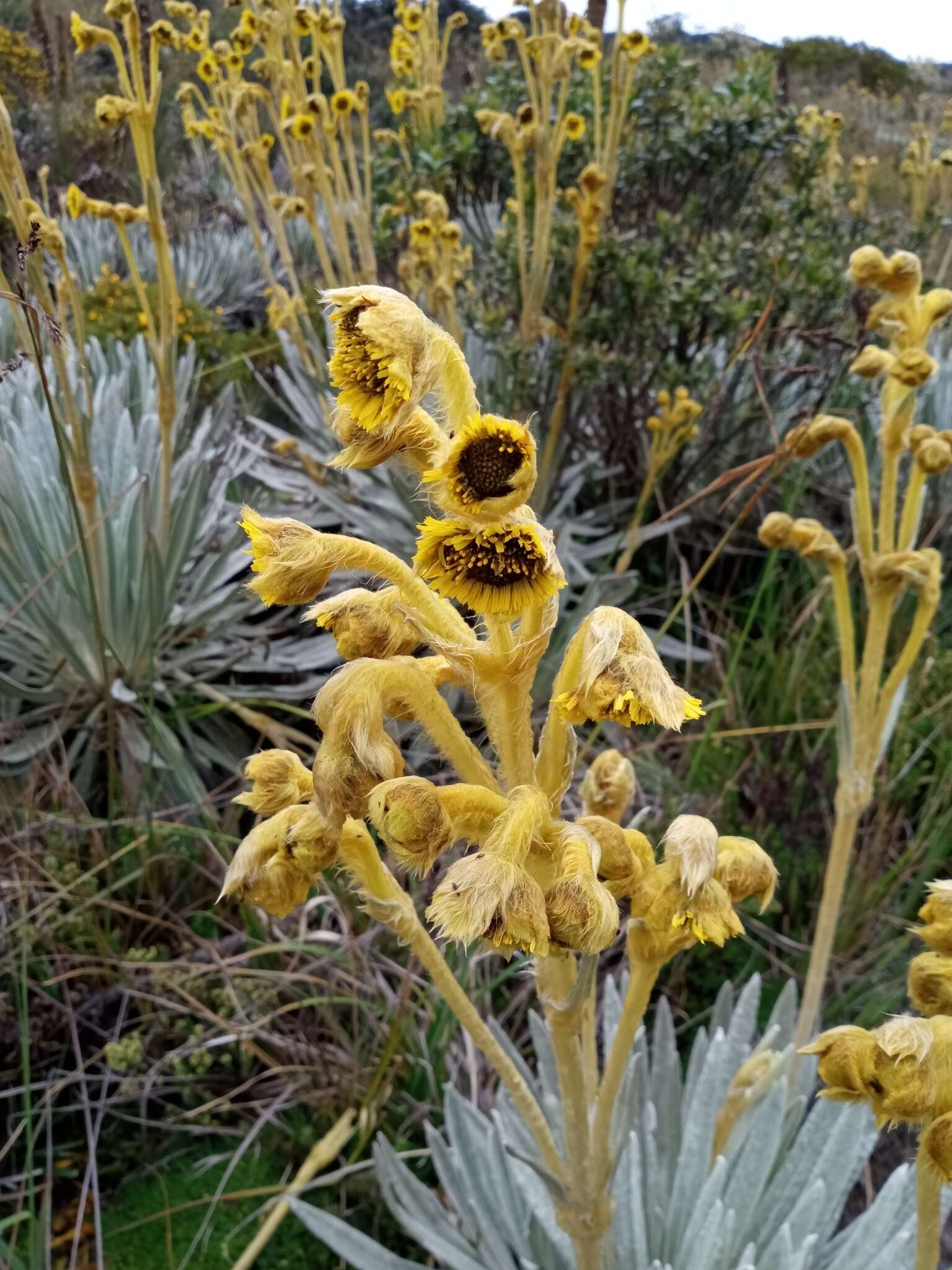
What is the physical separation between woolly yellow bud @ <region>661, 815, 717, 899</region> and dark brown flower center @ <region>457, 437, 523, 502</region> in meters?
0.36

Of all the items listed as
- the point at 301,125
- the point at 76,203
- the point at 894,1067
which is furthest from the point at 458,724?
the point at 301,125

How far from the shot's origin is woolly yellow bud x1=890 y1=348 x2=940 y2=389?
141 centimetres

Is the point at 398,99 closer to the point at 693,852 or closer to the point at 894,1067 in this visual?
the point at 693,852

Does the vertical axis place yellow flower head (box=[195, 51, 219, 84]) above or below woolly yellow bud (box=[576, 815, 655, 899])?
above

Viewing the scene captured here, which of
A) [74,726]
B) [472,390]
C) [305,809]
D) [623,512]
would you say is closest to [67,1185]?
[74,726]

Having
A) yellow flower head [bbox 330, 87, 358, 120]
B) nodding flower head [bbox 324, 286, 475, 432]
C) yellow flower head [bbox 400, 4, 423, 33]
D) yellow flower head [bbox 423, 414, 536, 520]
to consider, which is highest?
yellow flower head [bbox 400, 4, 423, 33]

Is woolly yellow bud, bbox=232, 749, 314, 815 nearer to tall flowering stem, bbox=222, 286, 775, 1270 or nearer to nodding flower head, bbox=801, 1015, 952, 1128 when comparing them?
tall flowering stem, bbox=222, 286, 775, 1270

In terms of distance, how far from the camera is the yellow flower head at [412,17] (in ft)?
13.2

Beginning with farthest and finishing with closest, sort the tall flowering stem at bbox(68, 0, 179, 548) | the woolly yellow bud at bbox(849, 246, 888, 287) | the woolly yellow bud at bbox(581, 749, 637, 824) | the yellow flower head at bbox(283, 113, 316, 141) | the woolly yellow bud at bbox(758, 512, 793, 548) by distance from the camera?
the yellow flower head at bbox(283, 113, 316, 141) → the tall flowering stem at bbox(68, 0, 179, 548) → the woolly yellow bud at bbox(758, 512, 793, 548) → the woolly yellow bud at bbox(849, 246, 888, 287) → the woolly yellow bud at bbox(581, 749, 637, 824)

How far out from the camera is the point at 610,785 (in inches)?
38.9

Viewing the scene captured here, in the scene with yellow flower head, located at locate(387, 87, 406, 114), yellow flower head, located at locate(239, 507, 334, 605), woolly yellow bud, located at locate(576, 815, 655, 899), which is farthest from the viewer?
yellow flower head, located at locate(387, 87, 406, 114)

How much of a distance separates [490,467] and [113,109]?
2.23 m

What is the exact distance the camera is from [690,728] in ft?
9.70

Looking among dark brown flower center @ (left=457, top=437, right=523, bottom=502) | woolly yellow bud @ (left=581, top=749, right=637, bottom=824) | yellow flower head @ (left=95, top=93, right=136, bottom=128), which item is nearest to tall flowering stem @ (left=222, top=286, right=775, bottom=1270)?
dark brown flower center @ (left=457, top=437, right=523, bottom=502)
